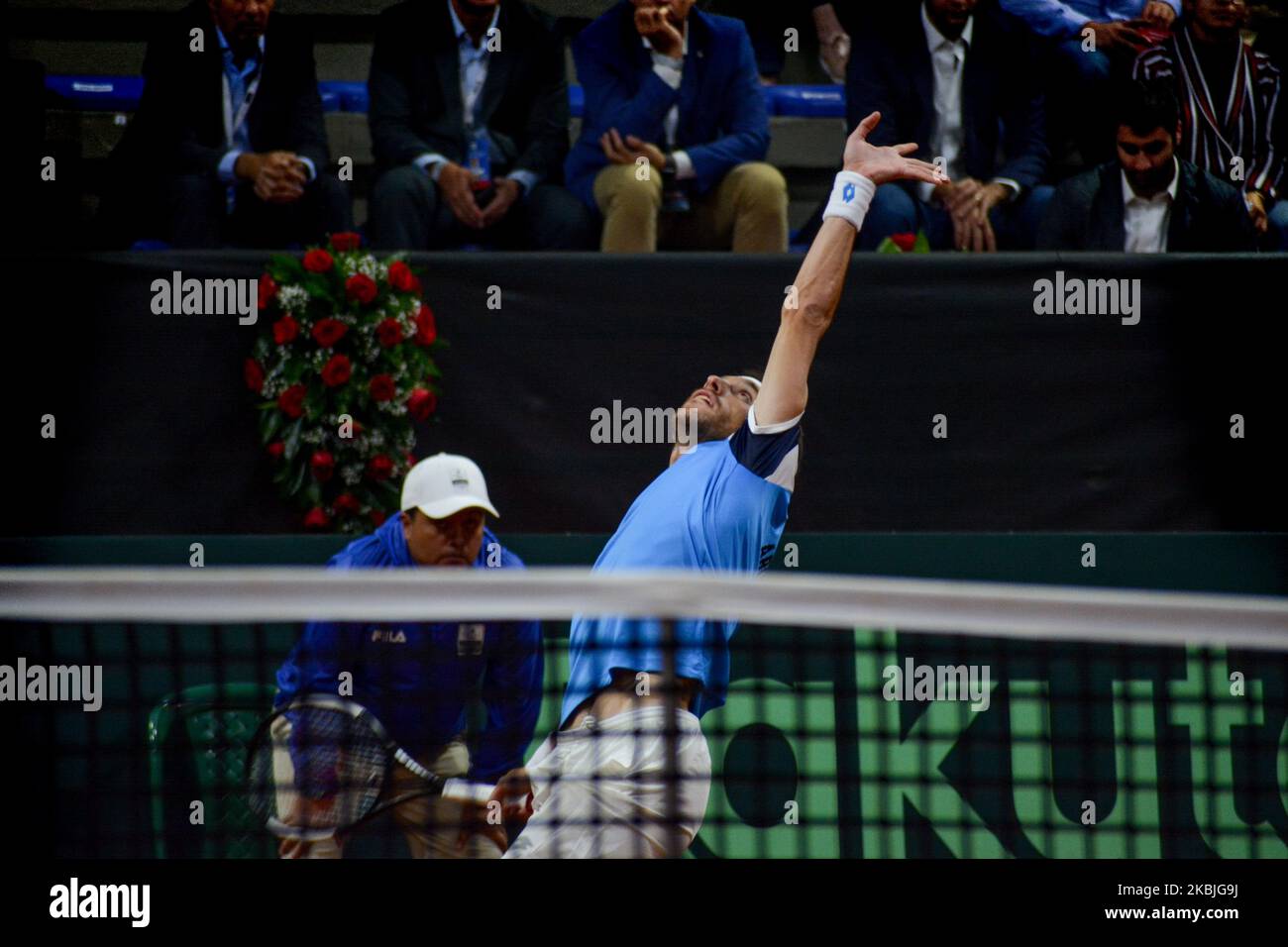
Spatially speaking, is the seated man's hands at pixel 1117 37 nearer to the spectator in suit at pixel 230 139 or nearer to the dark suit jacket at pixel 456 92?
the dark suit jacket at pixel 456 92

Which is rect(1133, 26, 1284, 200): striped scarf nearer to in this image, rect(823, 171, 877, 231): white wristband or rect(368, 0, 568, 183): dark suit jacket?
rect(368, 0, 568, 183): dark suit jacket

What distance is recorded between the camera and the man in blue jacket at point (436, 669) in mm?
3467

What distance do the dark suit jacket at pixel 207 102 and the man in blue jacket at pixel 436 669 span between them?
1.93m

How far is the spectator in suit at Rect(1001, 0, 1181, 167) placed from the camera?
6.93 m

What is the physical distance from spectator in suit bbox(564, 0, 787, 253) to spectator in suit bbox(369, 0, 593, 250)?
0.56 feet

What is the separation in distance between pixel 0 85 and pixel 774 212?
290cm

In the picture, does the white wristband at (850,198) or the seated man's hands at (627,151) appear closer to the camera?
the white wristband at (850,198)

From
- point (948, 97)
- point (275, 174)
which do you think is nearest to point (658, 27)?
point (948, 97)

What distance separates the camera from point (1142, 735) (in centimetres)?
558

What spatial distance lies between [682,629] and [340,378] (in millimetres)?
2186
